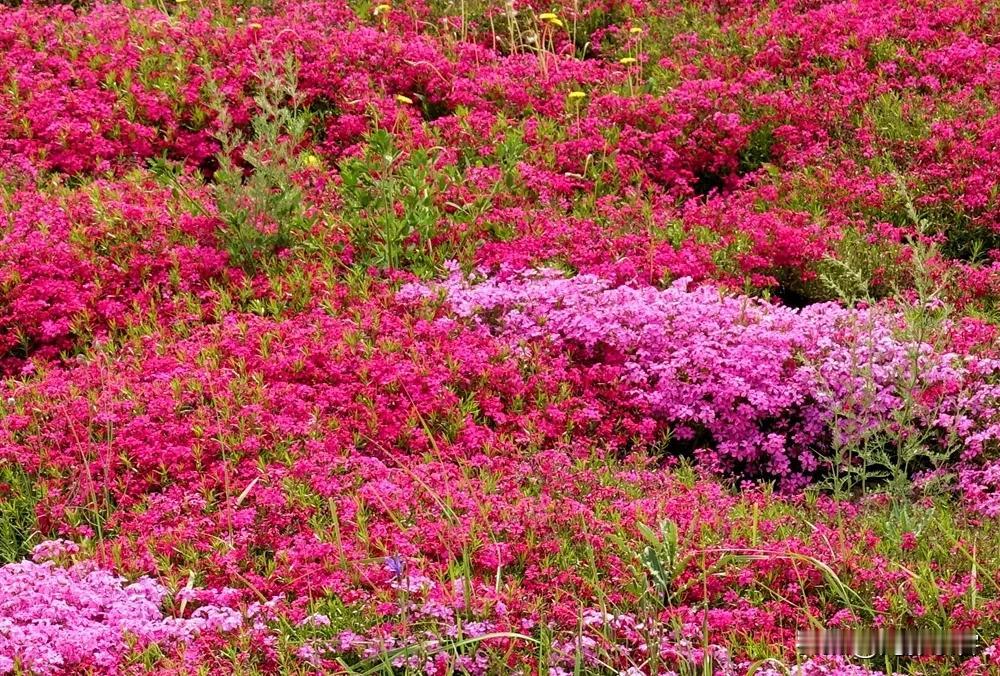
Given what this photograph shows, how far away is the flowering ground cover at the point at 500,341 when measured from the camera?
17.0 feet

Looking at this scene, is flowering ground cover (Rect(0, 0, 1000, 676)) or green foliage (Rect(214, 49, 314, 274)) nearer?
flowering ground cover (Rect(0, 0, 1000, 676))

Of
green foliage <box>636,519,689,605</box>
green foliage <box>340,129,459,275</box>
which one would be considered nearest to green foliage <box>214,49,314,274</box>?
green foliage <box>340,129,459,275</box>

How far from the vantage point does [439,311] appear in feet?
26.3

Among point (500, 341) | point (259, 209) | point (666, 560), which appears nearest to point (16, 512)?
point (500, 341)

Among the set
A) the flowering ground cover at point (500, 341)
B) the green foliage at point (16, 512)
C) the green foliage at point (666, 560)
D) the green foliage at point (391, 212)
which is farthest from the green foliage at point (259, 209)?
the green foliage at point (666, 560)

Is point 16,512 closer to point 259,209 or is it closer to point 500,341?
point 500,341

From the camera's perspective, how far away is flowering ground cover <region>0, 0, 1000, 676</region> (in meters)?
5.18

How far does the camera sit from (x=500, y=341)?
7.64 meters

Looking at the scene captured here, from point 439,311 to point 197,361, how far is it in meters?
1.51

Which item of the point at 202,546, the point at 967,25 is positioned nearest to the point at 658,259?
the point at 202,546

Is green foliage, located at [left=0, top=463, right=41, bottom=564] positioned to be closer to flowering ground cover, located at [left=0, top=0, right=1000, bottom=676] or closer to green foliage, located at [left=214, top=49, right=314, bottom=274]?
flowering ground cover, located at [left=0, top=0, right=1000, bottom=676]

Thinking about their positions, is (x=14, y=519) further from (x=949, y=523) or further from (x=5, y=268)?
(x=949, y=523)

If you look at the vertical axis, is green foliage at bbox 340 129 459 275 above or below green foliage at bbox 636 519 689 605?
above

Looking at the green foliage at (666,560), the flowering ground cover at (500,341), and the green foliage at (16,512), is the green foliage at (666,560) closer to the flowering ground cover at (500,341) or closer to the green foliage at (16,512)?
the flowering ground cover at (500,341)
